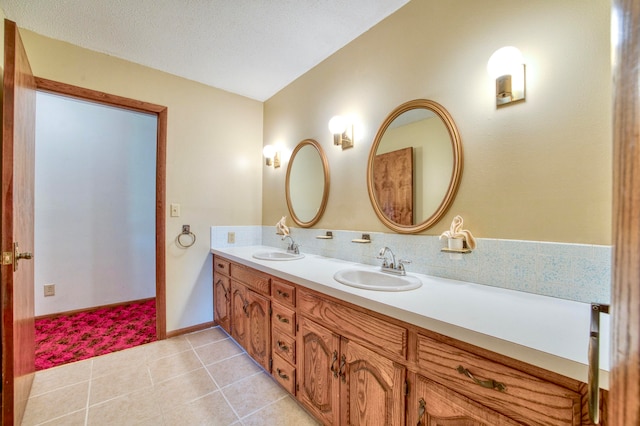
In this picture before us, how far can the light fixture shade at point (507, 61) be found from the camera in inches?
45.9

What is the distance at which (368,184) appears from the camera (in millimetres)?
1822

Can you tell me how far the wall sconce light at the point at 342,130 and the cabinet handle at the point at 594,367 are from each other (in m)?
1.68

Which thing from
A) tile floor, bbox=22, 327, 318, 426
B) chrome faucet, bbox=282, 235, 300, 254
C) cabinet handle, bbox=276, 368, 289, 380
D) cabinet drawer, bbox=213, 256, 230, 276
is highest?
chrome faucet, bbox=282, 235, 300, 254

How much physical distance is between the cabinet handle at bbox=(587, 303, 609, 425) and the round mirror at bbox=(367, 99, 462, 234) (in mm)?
1006

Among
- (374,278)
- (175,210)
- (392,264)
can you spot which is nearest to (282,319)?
(374,278)

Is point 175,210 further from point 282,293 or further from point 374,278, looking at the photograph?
point 374,278

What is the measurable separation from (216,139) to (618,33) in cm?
282

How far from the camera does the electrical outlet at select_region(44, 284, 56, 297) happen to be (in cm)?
273

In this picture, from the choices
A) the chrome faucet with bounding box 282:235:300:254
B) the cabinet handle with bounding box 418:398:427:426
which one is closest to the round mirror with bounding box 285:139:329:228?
the chrome faucet with bounding box 282:235:300:254

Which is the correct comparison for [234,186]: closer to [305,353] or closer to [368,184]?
[368,184]

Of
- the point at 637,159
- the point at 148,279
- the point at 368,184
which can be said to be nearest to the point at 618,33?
the point at 637,159

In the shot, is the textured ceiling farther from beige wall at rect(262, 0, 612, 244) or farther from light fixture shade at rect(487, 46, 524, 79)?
light fixture shade at rect(487, 46, 524, 79)

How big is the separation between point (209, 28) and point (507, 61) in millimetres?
1856

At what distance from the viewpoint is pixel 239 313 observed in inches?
84.4
